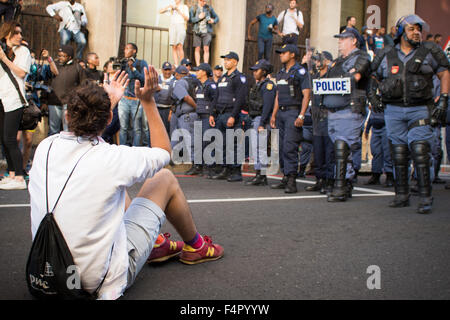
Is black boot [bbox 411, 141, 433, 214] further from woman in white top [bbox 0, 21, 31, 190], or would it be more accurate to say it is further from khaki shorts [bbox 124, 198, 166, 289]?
woman in white top [bbox 0, 21, 31, 190]

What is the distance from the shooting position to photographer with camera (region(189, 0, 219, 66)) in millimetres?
14203

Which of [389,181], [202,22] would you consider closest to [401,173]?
[389,181]

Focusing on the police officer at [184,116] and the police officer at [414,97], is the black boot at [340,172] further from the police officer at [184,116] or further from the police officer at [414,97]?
the police officer at [184,116]

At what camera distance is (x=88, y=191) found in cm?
241

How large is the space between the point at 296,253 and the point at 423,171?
2639 millimetres

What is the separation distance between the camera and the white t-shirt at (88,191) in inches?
94.7

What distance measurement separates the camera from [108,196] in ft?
8.00

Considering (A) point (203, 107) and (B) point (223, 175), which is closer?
(B) point (223, 175)

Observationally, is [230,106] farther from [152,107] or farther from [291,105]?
[152,107]

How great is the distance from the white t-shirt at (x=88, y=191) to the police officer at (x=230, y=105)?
642 centimetres

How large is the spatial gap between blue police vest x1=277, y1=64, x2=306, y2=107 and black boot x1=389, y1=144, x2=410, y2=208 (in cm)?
211

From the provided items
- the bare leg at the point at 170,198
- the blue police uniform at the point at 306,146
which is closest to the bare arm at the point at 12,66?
the bare leg at the point at 170,198

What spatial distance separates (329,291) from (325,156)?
472 cm

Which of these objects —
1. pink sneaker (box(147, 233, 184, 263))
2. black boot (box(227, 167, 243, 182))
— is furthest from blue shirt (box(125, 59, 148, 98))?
pink sneaker (box(147, 233, 184, 263))
